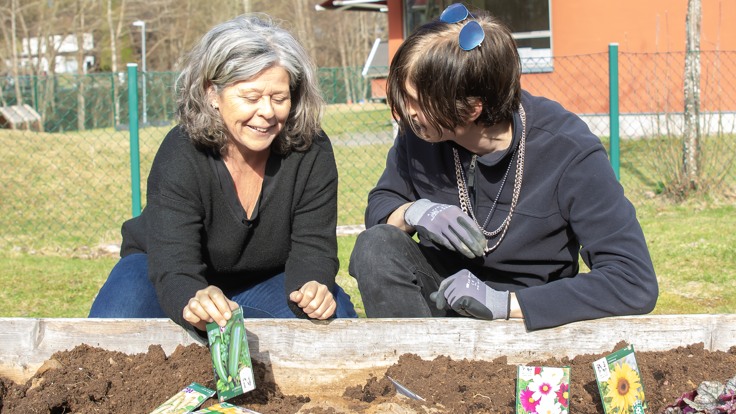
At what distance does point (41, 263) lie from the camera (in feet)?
19.2

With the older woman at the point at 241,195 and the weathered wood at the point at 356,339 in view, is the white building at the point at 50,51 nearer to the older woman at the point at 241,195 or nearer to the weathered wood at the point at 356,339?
the older woman at the point at 241,195

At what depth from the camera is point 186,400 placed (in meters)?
2.07

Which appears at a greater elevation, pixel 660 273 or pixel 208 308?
pixel 208 308

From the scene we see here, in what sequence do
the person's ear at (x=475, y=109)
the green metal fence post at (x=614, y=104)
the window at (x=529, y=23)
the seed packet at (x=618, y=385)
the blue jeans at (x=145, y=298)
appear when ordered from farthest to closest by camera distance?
the window at (x=529, y=23) < the green metal fence post at (x=614, y=104) < the blue jeans at (x=145, y=298) < the person's ear at (x=475, y=109) < the seed packet at (x=618, y=385)

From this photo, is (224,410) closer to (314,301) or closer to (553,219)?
(314,301)

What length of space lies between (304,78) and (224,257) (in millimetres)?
644

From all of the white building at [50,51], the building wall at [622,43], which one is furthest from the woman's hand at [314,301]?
the white building at [50,51]

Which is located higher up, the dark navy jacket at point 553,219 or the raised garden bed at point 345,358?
the dark navy jacket at point 553,219

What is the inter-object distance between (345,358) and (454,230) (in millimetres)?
505

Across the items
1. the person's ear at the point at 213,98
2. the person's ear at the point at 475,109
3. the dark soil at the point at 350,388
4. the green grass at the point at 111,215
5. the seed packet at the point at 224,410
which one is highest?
the person's ear at the point at 213,98

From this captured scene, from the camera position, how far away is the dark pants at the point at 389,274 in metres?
2.54

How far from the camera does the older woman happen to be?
7.92 feet

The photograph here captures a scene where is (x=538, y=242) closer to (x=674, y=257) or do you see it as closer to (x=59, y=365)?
(x=59, y=365)

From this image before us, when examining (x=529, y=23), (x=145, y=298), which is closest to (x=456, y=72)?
(x=145, y=298)
